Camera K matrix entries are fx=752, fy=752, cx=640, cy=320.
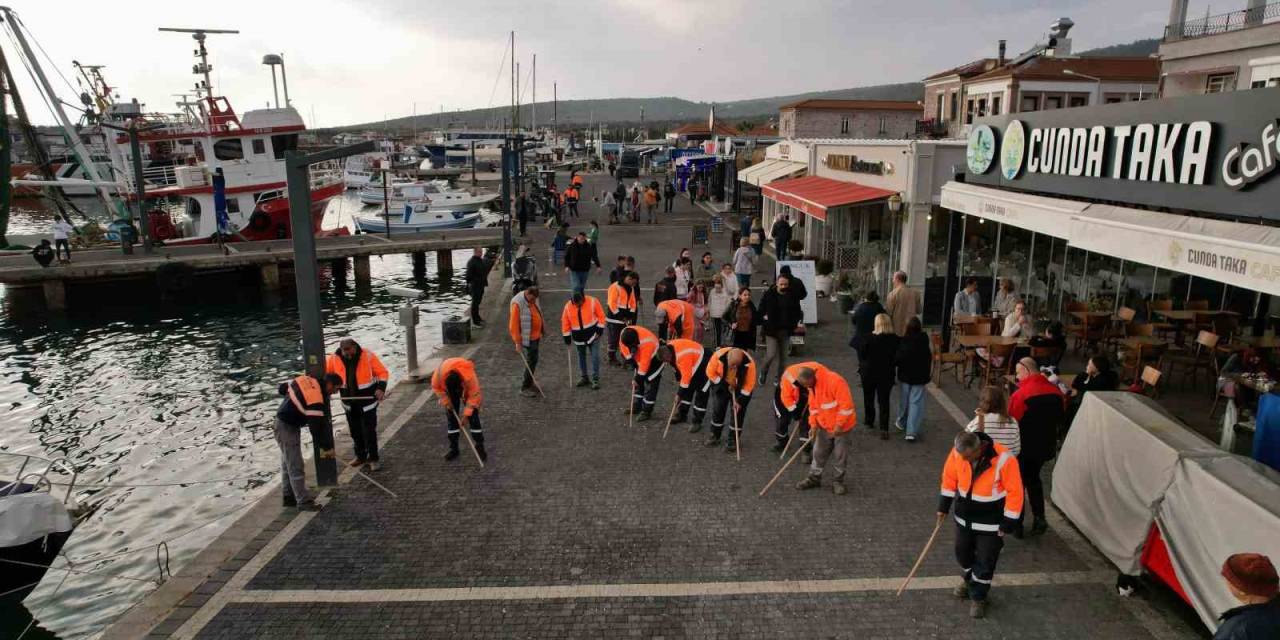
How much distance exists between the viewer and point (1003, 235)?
15141 millimetres

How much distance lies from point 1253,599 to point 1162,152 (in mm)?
5461

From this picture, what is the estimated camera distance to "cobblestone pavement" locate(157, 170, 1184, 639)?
6047mm

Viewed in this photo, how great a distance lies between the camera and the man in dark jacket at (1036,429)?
718 centimetres

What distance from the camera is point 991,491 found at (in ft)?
19.2

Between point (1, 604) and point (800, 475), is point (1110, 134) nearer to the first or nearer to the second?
point (800, 475)

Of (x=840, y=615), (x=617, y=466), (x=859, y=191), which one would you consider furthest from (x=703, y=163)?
(x=840, y=615)

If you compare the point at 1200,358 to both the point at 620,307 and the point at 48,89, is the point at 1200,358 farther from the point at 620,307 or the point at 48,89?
the point at 48,89

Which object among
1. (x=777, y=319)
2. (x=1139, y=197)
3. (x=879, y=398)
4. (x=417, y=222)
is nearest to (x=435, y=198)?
(x=417, y=222)

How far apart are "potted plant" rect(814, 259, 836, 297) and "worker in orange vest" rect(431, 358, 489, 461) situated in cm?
1088

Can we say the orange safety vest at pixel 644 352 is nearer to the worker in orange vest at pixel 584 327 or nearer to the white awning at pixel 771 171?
the worker in orange vest at pixel 584 327

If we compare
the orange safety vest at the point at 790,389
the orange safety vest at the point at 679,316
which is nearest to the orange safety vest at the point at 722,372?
the orange safety vest at the point at 790,389

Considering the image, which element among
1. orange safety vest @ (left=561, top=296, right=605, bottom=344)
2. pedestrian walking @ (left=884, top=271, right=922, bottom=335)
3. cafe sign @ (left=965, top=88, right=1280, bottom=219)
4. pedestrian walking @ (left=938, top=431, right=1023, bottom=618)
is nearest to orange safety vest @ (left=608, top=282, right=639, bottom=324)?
orange safety vest @ (left=561, top=296, right=605, bottom=344)

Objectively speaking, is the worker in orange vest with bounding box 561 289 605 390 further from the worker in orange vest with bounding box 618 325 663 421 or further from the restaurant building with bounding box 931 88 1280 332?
the restaurant building with bounding box 931 88 1280 332

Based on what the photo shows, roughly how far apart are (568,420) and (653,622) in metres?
4.76
